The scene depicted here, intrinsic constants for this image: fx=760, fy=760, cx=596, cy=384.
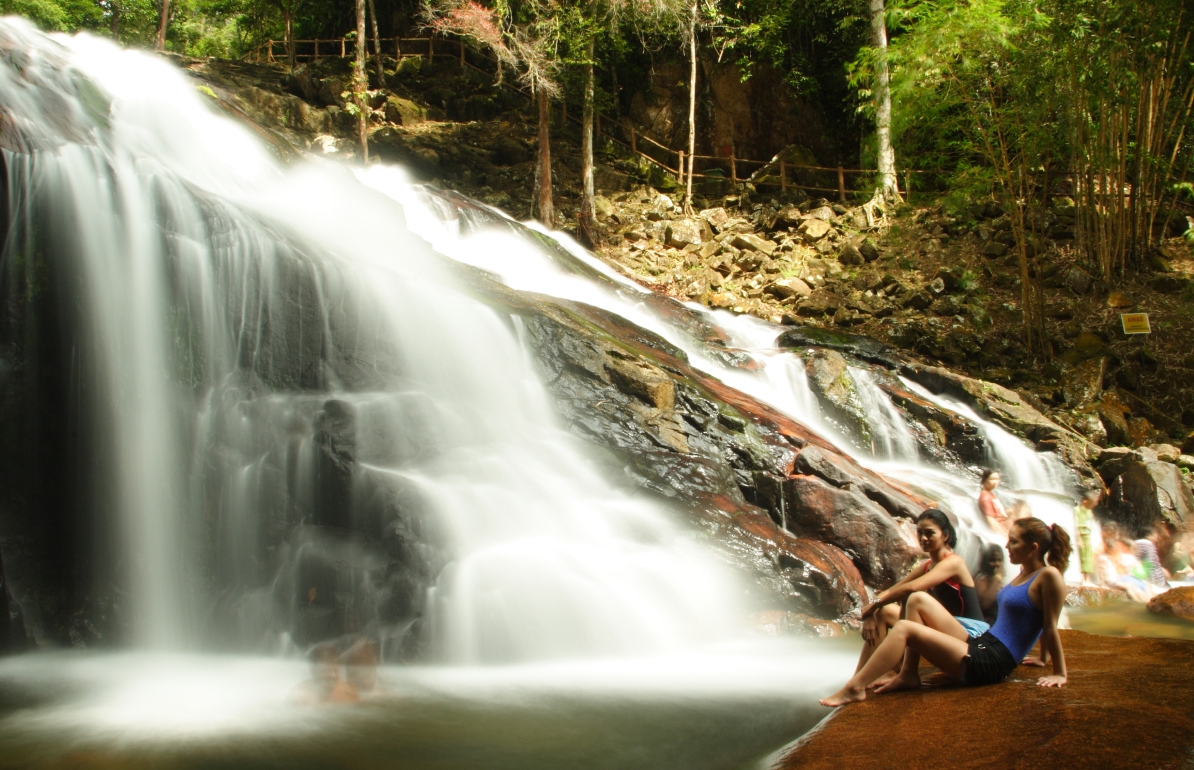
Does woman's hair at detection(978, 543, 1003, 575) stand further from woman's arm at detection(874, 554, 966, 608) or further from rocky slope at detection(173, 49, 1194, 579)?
rocky slope at detection(173, 49, 1194, 579)

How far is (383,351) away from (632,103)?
66.6ft

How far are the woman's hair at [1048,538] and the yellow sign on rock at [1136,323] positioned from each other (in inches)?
483

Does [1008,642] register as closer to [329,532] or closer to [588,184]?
[329,532]

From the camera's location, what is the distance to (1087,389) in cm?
1288

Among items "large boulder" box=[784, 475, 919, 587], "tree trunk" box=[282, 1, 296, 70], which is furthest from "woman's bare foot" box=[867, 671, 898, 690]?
"tree trunk" box=[282, 1, 296, 70]

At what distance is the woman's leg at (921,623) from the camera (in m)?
3.66

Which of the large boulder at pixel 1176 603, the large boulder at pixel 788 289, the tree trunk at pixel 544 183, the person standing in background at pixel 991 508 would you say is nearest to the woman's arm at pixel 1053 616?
the large boulder at pixel 1176 603

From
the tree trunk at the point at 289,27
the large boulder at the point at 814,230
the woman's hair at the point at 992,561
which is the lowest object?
the woman's hair at the point at 992,561

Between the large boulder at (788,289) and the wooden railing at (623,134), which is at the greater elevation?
the wooden railing at (623,134)

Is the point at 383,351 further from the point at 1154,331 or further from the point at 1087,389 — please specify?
the point at 1154,331

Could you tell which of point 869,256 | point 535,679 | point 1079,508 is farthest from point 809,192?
point 535,679

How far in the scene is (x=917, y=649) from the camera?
11.9ft

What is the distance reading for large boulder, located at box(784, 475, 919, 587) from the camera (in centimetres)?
652

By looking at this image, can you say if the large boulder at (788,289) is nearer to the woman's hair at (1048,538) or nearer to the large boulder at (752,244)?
the large boulder at (752,244)
